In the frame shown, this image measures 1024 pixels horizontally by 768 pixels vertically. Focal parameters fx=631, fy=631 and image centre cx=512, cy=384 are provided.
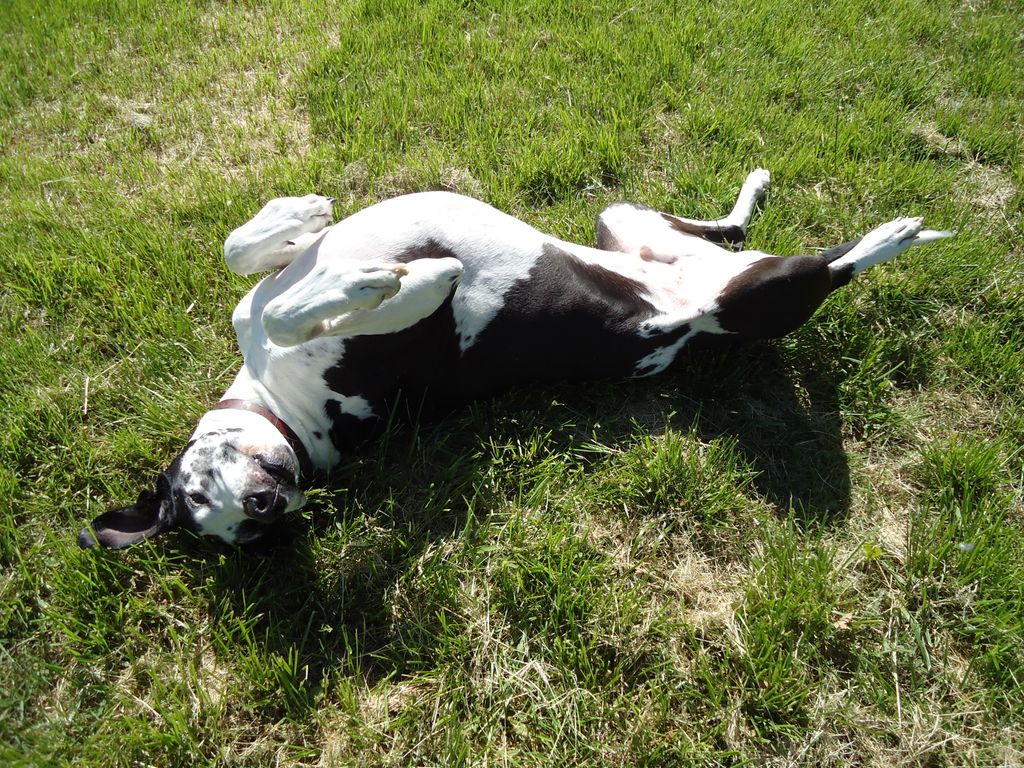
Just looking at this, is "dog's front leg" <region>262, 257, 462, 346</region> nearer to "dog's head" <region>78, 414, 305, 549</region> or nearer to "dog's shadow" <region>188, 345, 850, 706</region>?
"dog's head" <region>78, 414, 305, 549</region>

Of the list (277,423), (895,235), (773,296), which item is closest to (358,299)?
(277,423)

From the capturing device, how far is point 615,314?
2.65 meters

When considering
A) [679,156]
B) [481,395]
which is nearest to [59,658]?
[481,395]

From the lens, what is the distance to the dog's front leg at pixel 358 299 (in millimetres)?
2199

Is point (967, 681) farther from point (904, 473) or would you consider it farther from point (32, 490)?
point (32, 490)

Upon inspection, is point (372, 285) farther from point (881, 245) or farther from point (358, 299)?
point (881, 245)

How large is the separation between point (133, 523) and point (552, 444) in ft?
5.32

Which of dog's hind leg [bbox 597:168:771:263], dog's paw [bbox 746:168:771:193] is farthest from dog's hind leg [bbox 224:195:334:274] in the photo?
dog's paw [bbox 746:168:771:193]

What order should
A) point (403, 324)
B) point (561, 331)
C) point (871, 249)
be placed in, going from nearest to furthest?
point (403, 324)
point (561, 331)
point (871, 249)

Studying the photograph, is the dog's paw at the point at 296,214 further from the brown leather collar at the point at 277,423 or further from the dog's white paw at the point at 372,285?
the brown leather collar at the point at 277,423

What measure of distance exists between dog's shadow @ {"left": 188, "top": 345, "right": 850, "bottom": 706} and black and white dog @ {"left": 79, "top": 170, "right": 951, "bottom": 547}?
0.51ft

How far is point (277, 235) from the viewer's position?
8.46ft

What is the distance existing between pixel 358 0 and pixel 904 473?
4.52 metres

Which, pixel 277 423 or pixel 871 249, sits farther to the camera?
pixel 871 249
